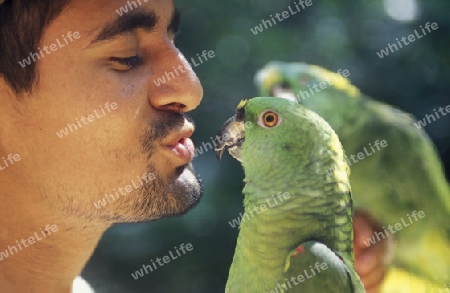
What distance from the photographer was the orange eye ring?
1.12 metres

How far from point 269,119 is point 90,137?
0.36 meters

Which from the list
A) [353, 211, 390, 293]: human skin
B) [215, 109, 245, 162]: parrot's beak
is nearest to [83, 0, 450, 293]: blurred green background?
[353, 211, 390, 293]: human skin

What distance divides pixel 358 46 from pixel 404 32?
0.75ft

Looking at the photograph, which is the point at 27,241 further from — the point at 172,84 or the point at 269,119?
the point at 269,119

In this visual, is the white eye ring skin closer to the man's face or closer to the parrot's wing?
the man's face

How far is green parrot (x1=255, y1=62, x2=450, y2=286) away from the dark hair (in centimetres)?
90

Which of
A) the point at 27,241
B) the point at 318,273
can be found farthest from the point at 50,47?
the point at 318,273

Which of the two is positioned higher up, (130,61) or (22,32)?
(22,32)

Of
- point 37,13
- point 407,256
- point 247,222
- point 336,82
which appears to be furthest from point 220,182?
point 37,13

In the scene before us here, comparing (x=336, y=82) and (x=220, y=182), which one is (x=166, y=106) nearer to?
(x=336, y=82)

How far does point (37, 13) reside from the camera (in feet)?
3.34

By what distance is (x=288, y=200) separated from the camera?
43.5 inches

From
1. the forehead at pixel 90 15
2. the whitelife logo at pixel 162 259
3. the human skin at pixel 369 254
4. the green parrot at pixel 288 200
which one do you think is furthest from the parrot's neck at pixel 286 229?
the whitelife logo at pixel 162 259

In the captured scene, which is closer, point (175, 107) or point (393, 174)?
point (175, 107)
